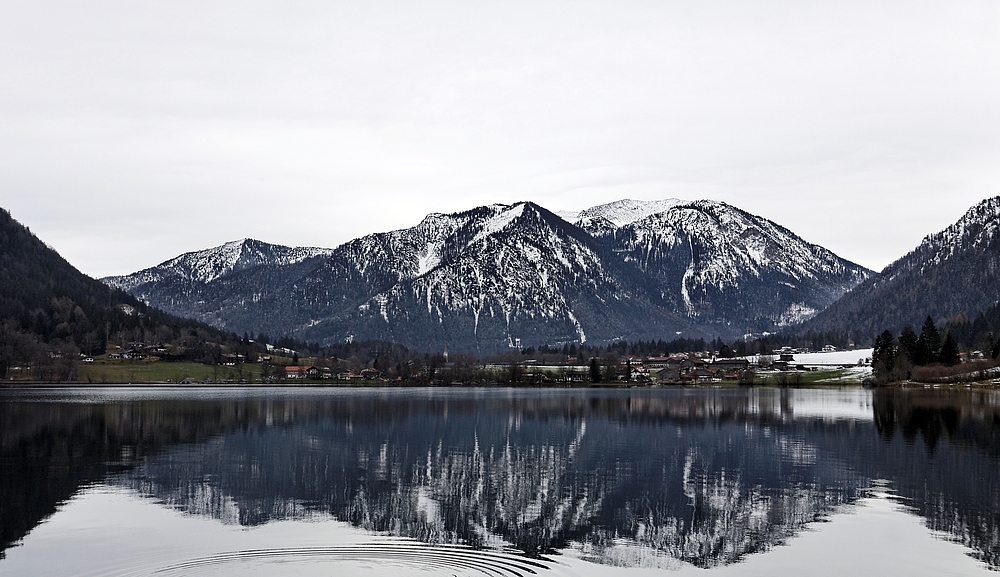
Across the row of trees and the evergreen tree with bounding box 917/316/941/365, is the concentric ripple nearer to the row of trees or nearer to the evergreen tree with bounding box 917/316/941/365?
the row of trees

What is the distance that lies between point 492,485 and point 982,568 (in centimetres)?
2363

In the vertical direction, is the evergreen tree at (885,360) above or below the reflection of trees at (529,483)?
above

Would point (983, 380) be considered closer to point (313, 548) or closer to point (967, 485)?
point (967, 485)

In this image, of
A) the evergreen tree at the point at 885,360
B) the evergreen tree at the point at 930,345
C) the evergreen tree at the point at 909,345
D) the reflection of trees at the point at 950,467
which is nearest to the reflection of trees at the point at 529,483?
the reflection of trees at the point at 950,467

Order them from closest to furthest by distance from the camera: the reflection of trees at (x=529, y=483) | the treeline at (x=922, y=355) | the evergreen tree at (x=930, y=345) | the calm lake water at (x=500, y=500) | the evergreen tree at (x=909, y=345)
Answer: the calm lake water at (x=500, y=500), the reflection of trees at (x=529, y=483), the treeline at (x=922, y=355), the evergreen tree at (x=930, y=345), the evergreen tree at (x=909, y=345)

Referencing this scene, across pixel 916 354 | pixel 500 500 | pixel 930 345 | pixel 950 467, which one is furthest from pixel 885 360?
pixel 500 500

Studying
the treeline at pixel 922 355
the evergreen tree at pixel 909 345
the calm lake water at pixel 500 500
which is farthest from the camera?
the evergreen tree at pixel 909 345

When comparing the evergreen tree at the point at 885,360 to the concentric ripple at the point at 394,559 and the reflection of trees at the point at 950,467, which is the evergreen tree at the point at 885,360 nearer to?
the reflection of trees at the point at 950,467

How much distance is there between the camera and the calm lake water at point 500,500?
29047mm

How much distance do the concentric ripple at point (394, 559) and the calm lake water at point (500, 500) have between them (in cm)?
13

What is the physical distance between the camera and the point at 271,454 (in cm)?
5866

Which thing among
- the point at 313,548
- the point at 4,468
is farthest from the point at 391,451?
the point at 313,548

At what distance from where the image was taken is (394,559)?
28.5 meters

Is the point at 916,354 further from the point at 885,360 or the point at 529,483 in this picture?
the point at 529,483
